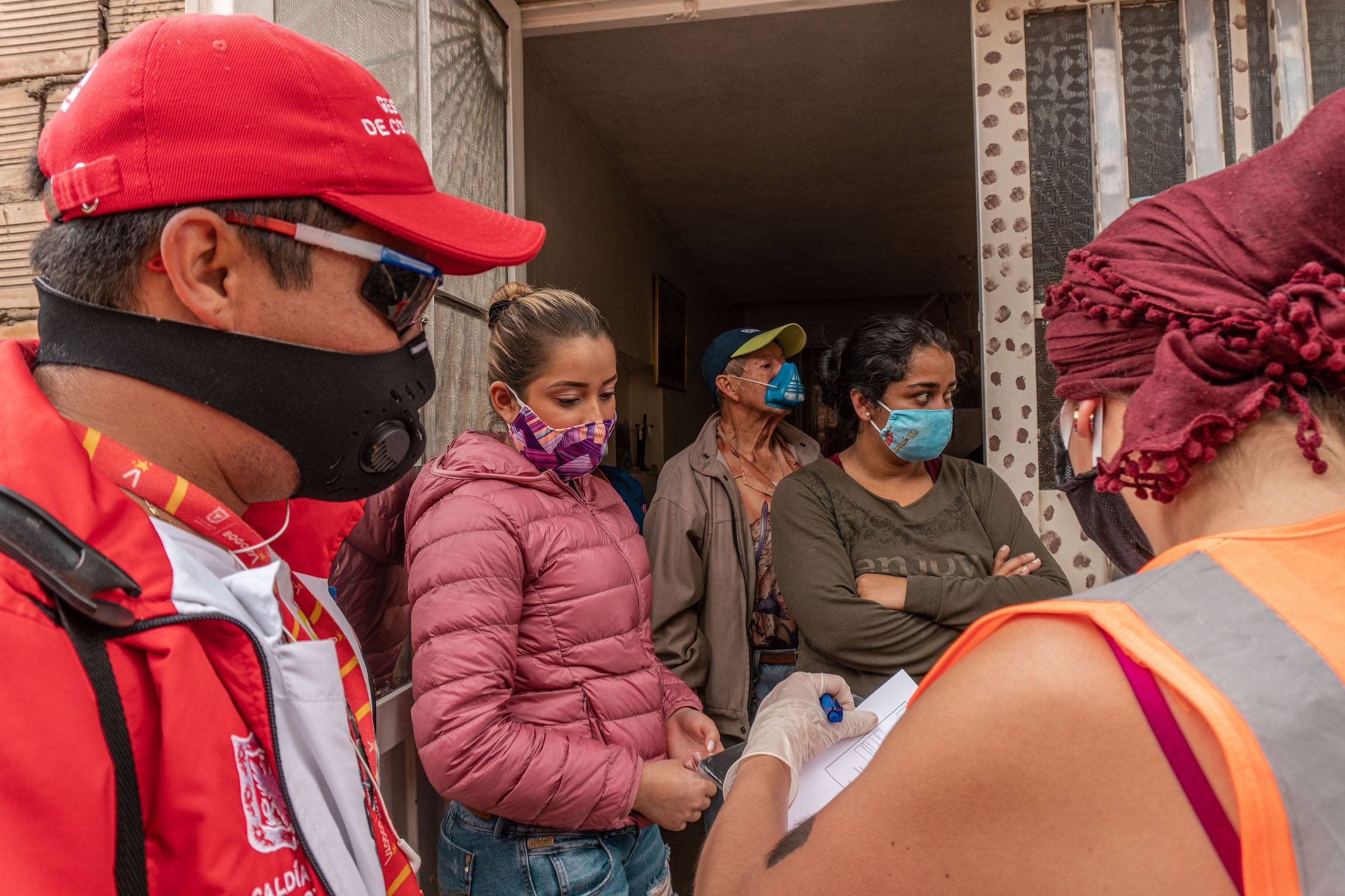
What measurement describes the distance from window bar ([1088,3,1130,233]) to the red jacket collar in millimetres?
2771

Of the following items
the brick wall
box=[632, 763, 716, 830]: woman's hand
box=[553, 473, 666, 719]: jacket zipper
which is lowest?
box=[632, 763, 716, 830]: woman's hand

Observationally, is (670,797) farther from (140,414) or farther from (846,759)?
(140,414)

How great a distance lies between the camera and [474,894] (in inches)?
63.7

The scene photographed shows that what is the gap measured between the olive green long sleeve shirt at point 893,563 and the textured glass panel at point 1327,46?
1.62 meters

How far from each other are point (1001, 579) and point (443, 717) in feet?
4.82

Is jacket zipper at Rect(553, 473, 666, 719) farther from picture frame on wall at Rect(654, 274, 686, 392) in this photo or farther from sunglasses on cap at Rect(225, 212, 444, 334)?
picture frame on wall at Rect(654, 274, 686, 392)

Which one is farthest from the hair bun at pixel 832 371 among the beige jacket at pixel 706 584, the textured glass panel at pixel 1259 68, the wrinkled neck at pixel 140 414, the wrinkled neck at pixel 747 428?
the wrinkled neck at pixel 140 414

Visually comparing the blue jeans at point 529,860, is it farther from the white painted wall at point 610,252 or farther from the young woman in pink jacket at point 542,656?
the white painted wall at point 610,252

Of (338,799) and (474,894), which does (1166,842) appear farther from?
(474,894)

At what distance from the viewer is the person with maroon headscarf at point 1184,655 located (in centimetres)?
61

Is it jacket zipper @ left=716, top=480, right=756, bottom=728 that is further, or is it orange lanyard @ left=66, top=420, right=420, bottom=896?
jacket zipper @ left=716, top=480, right=756, bottom=728

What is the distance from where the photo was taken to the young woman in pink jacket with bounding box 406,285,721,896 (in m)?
1.48

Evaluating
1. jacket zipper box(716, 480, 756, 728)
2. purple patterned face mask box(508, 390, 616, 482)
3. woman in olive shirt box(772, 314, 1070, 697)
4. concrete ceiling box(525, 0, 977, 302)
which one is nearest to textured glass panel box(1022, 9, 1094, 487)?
woman in olive shirt box(772, 314, 1070, 697)

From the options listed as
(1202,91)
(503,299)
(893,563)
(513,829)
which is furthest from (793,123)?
(513,829)
